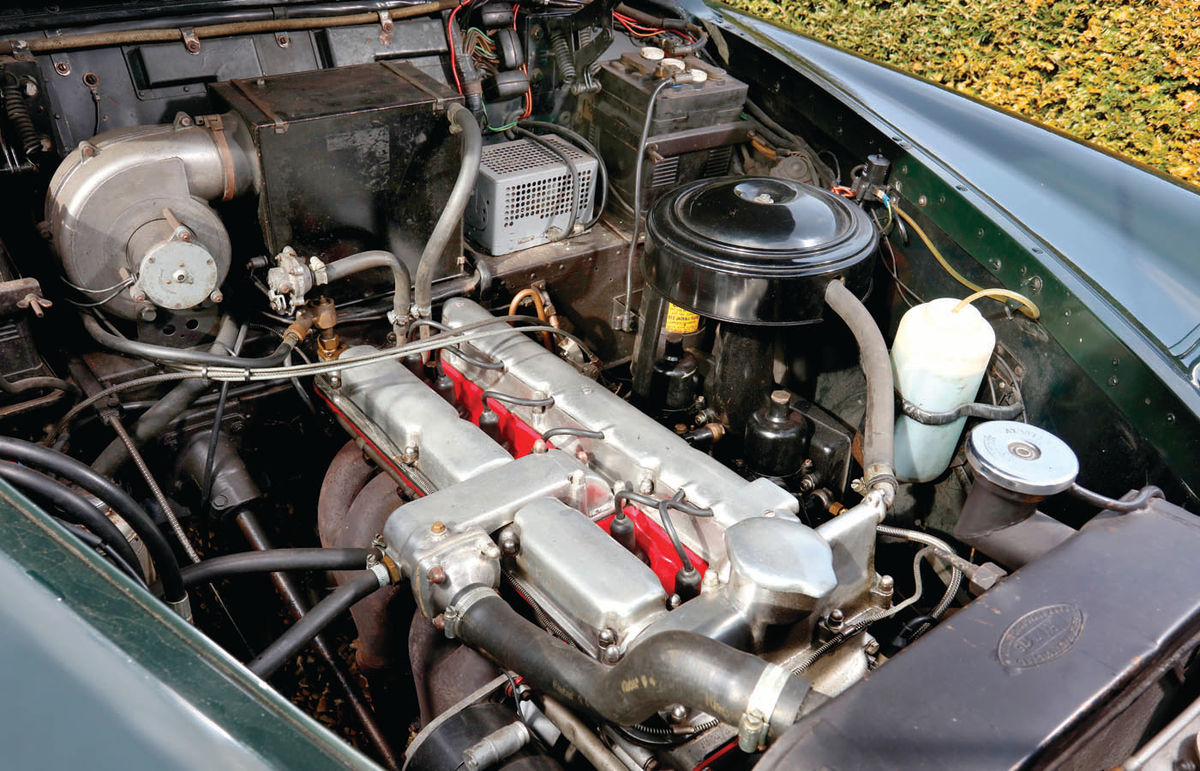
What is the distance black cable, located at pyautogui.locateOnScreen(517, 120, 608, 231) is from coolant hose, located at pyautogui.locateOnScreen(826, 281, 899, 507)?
34.7 inches

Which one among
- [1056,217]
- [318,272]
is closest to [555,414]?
[318,272]

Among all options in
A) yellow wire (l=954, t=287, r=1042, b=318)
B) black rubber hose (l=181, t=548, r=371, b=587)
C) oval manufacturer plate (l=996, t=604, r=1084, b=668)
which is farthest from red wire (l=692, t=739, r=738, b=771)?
yellow wire (l=954, t=287, r=1042, b=318)

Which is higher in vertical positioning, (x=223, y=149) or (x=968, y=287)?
(x=223, y=149)

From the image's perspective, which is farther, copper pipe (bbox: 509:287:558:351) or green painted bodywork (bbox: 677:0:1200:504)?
copper pipe (bbox: 509:287:558:351)

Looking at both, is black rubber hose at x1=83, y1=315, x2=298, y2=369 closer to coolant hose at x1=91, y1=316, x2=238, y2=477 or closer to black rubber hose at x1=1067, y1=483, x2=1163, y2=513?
coolant hose at x1=91, y1=316, x2=238, y2=477

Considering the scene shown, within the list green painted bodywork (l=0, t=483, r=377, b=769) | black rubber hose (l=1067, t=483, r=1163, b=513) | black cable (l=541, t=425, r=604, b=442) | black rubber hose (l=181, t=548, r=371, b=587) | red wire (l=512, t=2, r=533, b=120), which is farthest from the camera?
red wire (l=512, t=2, r=533, b=120)

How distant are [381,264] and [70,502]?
73cm

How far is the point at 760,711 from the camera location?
38.7 inches

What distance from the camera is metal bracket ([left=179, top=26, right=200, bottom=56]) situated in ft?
6.20

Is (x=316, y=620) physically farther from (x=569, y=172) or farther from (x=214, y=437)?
(x=569, y=172)

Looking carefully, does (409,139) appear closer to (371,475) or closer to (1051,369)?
(371,475)

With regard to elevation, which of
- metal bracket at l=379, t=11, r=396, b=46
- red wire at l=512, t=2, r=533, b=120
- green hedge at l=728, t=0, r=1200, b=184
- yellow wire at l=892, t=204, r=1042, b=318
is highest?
metal bracket at l=379, t=11, r=396, b=46

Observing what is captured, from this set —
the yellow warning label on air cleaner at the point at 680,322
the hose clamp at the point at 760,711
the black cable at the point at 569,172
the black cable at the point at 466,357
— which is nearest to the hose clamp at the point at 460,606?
the hose clamp at the point at 760,711

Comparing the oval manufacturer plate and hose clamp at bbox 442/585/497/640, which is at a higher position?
the oval manufacturer plate
